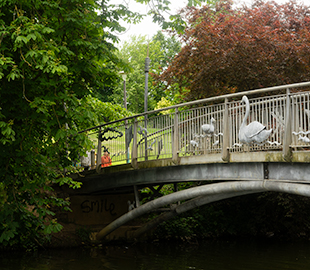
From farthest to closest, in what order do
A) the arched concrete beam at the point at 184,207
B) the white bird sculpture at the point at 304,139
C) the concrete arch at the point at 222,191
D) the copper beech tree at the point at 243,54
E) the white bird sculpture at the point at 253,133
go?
the copper beech tree at the point at 243,54 → the arched concrete beam at the point at 184,207 → the white bird sculpture at the point at 253,133 → the concrete arch at the point at 222,191 → the white bird sculpture at the point at 304,139

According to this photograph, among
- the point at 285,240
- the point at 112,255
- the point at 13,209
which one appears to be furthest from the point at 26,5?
the point at 285,240

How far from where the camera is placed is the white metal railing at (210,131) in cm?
841

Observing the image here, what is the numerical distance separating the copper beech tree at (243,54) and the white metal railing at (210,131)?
437cm

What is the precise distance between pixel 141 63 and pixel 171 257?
120ft

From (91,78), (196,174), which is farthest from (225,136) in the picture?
(91,78)

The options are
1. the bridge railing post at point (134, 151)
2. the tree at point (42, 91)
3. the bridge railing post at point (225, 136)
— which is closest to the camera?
the tree at point (42, 91)

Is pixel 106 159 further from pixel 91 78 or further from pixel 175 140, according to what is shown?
pixel 91 78

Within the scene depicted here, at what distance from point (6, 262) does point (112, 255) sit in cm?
316

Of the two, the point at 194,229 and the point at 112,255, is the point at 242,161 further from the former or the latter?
the point at 194,229

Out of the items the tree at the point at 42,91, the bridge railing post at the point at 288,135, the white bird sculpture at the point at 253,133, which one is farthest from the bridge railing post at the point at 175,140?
the bridge railing post at the point at 288,135

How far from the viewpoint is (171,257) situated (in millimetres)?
13984

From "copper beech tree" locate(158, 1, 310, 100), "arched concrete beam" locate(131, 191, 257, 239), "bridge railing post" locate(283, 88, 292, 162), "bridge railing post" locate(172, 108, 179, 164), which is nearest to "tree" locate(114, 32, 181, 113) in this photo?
"copper beech tree" locate(158, 1, 310, 100)

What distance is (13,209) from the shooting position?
9797 millimetres

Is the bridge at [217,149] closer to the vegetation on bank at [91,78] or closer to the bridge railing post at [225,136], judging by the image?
the bridge railing post at [225,136]
